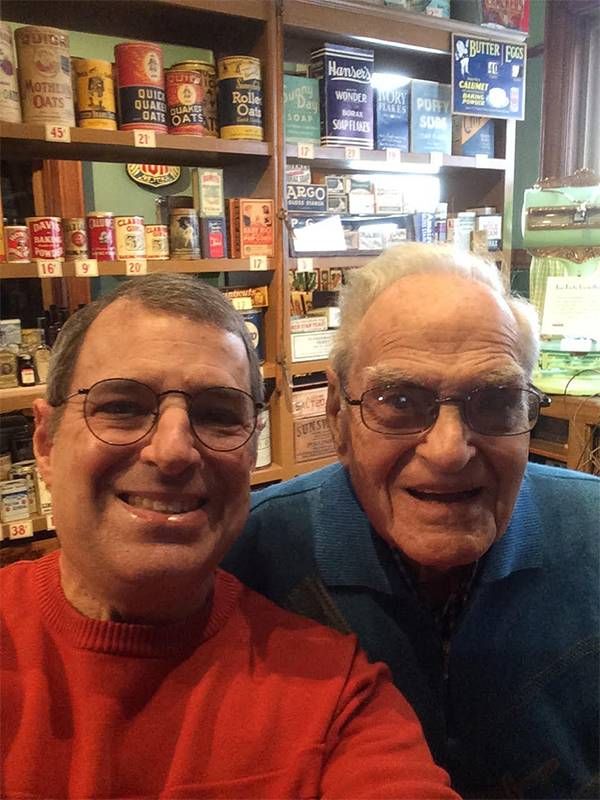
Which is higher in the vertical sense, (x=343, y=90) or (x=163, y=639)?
(x=343, y=90)

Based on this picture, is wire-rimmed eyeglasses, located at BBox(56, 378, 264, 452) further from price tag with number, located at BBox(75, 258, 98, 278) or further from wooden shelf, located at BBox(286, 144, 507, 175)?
wooden shelf, located at BBox(286, 144, 507, 175)

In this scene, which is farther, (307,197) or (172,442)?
(307,197)

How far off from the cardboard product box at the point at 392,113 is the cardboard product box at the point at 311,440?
46.8 inches

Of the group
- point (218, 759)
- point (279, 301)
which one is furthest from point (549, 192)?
point (218, 759)

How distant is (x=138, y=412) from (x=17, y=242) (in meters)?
1.57

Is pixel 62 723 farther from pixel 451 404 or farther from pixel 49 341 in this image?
pixel 49 341

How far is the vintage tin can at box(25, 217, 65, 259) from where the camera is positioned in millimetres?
2209

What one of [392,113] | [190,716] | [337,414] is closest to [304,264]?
[392,113]

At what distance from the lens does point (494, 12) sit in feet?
9.98

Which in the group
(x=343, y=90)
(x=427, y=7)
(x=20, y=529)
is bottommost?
(x=20, y=529)

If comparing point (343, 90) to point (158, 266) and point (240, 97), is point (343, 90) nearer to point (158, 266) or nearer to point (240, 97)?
point (240, 97)

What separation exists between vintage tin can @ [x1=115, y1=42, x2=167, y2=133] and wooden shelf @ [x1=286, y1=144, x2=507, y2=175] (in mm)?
528

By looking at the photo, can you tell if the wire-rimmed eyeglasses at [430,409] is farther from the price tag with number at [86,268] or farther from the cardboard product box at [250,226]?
the cardboard product box at [250,226]

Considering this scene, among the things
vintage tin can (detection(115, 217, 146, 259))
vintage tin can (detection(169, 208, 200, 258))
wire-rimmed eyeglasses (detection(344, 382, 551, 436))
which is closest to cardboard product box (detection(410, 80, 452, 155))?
vintage tin can (detection(169, 208, 200, 258))
